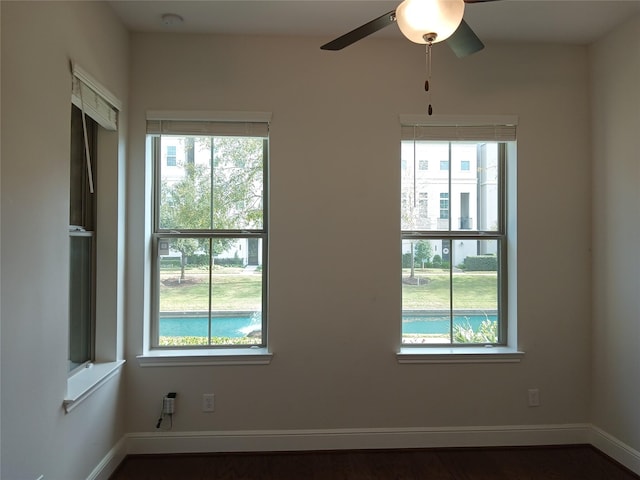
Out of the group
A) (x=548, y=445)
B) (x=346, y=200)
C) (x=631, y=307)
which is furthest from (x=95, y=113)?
(x=548, y=445)

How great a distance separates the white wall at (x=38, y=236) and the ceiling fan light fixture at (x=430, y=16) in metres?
1.43

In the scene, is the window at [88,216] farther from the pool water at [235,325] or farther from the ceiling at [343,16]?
the ceiling at [343,16]

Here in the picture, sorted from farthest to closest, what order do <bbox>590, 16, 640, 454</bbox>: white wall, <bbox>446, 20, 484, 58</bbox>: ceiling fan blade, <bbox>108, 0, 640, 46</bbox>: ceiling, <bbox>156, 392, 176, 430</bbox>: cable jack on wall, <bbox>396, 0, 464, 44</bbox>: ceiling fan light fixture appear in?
<bbox>156, 392, 176, 430</bbox>: cable jack on wall, <bbox>590, 16, 640, 454</bbox>: white wall, <bbox>108, 0, 640, 46</bbox>: ceiling, <bbox>446, 20, 484, 58</bbox>: ceiling fan blade, <bbox>396, 0, 464, 44</bbox>: ceiling fan light fixture

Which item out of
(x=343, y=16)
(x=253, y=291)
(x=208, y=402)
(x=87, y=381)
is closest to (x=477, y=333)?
(x=253, y=291)

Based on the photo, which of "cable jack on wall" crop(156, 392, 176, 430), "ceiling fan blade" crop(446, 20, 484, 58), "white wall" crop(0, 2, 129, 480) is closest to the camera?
"white wall" crop(0, 2, 129, 480)

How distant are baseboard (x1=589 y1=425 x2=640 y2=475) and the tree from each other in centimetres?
277

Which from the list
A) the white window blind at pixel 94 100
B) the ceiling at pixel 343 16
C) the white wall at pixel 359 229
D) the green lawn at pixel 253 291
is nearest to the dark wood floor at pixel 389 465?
the white wall at pixel 359 229

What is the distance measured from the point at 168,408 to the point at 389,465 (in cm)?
143

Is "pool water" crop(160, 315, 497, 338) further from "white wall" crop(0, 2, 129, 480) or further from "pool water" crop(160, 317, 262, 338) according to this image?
"white wall" crop(0, 2, 129, 480)

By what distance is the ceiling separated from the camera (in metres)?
2.24

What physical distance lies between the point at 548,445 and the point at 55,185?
10.8 feet

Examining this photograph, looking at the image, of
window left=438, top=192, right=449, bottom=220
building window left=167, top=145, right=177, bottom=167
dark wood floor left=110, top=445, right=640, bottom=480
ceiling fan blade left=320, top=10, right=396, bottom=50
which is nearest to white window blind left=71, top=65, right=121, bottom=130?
building window left=167, top=145, right=177, bottom=167

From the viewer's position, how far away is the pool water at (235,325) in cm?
268

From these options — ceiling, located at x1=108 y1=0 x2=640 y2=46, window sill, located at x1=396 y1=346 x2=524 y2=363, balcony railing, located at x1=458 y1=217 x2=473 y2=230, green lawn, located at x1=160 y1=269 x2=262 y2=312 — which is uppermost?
ceiling, located at x1=108 y1=0 x2=640 y2=46
